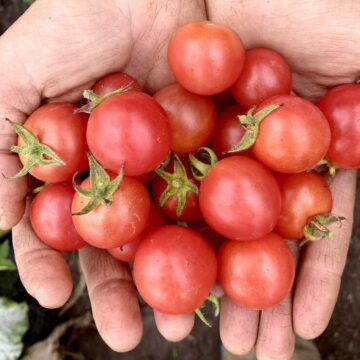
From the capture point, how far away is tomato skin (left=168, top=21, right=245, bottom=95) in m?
1.79

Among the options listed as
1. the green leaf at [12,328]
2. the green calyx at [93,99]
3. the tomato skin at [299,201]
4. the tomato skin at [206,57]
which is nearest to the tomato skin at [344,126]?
the tomato skin at [299,201]

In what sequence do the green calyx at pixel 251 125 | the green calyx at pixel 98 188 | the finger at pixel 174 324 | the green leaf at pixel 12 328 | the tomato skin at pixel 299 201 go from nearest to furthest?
the green calyx at pixel 98 188 < the green calyx at pixel 251 125 < the tomato skin at pixel 299 201 < the finger at pixel 174 324 < the green leaf at pixel 12 328

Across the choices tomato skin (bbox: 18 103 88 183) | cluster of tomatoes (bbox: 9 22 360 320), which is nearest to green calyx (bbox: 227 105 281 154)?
cluster of tomatoes (bbox: 9 22 360 320)

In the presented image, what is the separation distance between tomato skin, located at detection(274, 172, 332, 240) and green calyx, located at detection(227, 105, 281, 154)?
0.22m

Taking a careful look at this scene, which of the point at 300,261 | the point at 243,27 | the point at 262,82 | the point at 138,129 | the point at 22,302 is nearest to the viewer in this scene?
the point at 138,129

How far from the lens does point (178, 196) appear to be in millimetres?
1864

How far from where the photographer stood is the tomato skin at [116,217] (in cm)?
164

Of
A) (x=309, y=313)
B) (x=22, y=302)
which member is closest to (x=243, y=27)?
(x=309, y=313)

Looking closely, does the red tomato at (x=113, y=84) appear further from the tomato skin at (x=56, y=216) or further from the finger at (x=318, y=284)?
the finger at (x=318, y=284)

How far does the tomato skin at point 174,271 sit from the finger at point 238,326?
1.15 feet

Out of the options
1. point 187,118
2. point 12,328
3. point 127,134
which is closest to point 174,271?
point 127,134

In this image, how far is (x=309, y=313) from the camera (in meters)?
1.98

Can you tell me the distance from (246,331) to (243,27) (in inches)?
50.1

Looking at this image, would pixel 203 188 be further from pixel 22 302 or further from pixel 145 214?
pixel 22 302
